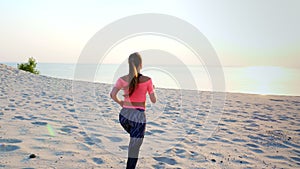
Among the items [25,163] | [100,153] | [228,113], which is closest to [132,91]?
[100,153]

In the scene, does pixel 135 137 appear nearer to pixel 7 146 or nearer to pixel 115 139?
pixel 115 139

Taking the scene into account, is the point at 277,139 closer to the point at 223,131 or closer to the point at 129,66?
the point at 223,131

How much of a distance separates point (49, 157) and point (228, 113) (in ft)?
24.1

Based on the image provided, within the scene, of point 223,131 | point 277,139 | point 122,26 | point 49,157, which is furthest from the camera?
point 223,131

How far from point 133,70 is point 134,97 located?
419 mm

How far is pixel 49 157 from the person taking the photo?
422 centimetres

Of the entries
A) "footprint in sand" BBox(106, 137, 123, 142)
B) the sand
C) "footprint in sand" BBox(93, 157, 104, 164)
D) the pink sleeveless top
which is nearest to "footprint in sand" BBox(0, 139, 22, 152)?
the sand

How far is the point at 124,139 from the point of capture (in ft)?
18.9

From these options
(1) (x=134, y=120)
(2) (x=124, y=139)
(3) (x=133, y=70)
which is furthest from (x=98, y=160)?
(3) (x=133, y=70)

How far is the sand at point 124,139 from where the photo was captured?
14.4 ft

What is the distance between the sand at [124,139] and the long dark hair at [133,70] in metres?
1.58

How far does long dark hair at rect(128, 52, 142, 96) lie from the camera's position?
11.7 ft

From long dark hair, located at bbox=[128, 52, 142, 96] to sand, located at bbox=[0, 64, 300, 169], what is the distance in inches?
62.2

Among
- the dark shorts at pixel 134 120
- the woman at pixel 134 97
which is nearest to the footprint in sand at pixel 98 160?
the woman at pixel 134 97
